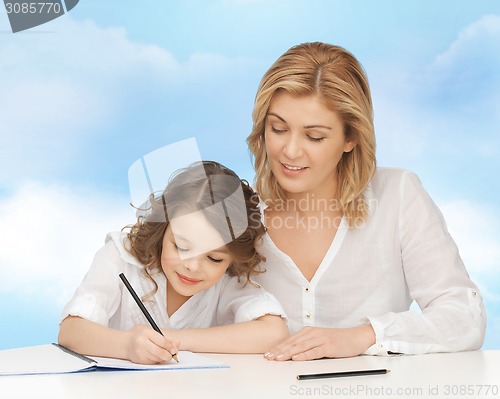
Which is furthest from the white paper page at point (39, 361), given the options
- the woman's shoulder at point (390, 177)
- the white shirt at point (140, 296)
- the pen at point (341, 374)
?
the woman's shoulder at point (390, 177)

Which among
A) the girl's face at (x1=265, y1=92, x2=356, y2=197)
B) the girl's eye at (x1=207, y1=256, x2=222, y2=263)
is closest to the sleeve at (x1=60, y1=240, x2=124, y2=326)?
the girl's eye at (x1=207, y1=256, x2=222, y2=263)

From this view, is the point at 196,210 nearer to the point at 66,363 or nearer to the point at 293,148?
the point at 293,148

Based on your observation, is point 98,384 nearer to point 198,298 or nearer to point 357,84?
point 198,298

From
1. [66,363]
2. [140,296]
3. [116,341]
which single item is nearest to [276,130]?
[140,296]

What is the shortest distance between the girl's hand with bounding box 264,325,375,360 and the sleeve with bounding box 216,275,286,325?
0.52ft

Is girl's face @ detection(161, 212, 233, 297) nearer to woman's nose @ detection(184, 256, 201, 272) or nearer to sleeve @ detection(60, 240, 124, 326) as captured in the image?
woman's nose @ detection(184, 256, 201, 272)

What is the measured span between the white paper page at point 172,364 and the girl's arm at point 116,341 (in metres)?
0.02

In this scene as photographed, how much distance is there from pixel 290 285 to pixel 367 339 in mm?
384

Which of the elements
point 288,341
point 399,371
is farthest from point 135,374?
point 399,371

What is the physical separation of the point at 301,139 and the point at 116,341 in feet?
2.22

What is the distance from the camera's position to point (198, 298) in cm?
191

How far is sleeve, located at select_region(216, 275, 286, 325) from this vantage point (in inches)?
70.3

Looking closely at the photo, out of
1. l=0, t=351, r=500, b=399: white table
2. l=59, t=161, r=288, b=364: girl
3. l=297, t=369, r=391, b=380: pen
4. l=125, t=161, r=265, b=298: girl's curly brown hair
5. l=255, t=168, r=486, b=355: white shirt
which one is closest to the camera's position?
l=0, t=351, r=500, b=399: white table

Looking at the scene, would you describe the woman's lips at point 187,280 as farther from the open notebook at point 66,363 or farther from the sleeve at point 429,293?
the sleeve at point 429,293
